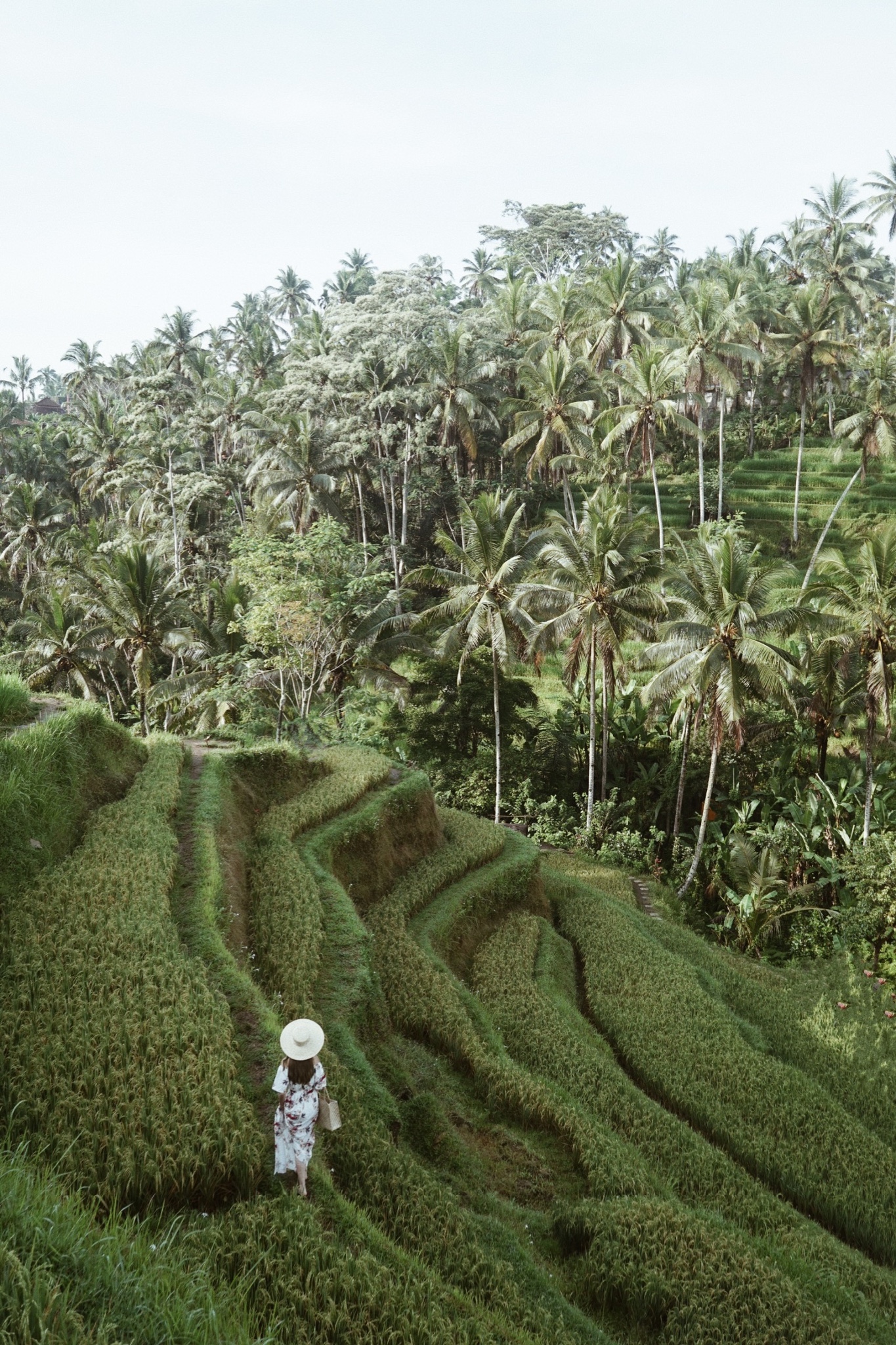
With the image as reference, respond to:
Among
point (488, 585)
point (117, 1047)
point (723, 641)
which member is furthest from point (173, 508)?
point (117, 1047)

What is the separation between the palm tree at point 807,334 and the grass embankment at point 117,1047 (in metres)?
38.6

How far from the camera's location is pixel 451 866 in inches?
631

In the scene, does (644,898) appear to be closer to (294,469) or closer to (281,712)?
(281,712)

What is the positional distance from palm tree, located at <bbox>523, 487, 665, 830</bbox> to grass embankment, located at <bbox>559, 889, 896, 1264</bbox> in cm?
988

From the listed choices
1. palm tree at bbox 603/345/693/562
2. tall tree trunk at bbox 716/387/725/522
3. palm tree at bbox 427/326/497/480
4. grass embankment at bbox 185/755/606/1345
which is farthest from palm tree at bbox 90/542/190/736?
tall tree trunk at bbox 716/387/725/522

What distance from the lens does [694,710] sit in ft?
78.5

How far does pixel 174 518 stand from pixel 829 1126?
31.2m

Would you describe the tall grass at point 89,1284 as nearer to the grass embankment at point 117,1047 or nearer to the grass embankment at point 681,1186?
the grass embankment at point 117,1047

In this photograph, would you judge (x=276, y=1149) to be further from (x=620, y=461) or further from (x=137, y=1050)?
(x=620, y=461)

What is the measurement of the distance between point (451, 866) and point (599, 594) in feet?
31.8

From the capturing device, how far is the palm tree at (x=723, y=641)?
20625 mm

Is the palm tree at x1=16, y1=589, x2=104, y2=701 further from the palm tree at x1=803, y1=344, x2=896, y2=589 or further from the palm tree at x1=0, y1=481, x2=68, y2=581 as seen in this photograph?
the palm tree at x1=803, y1=344, x2=896, y2=589

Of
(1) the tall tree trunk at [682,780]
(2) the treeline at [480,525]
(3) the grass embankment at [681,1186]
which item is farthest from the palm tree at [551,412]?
(3) the grass embankment at [681,1186]

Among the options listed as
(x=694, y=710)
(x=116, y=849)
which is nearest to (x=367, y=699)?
(x=694, y=710)
